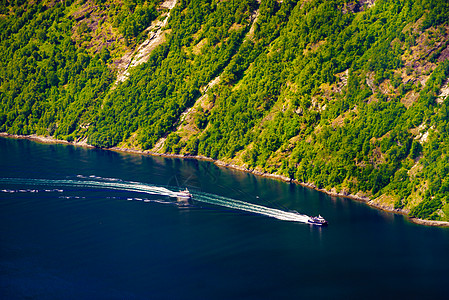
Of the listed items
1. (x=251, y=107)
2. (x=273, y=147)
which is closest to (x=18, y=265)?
(x=273, y=147)

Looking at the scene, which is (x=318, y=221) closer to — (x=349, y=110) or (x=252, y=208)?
(x=252, y=208)

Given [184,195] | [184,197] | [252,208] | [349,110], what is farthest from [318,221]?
[349,110]

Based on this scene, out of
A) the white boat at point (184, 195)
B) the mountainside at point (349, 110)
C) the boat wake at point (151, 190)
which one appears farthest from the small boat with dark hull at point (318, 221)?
the white boat at point (184, 195)

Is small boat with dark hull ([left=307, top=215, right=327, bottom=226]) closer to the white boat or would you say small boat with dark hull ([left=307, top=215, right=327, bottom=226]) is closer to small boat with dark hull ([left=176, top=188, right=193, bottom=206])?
small boat with dark hull ([left=176, top=188, right=193, bottom=206])

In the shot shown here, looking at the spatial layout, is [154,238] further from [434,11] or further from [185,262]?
[434,11]

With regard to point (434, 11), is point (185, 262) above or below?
below
